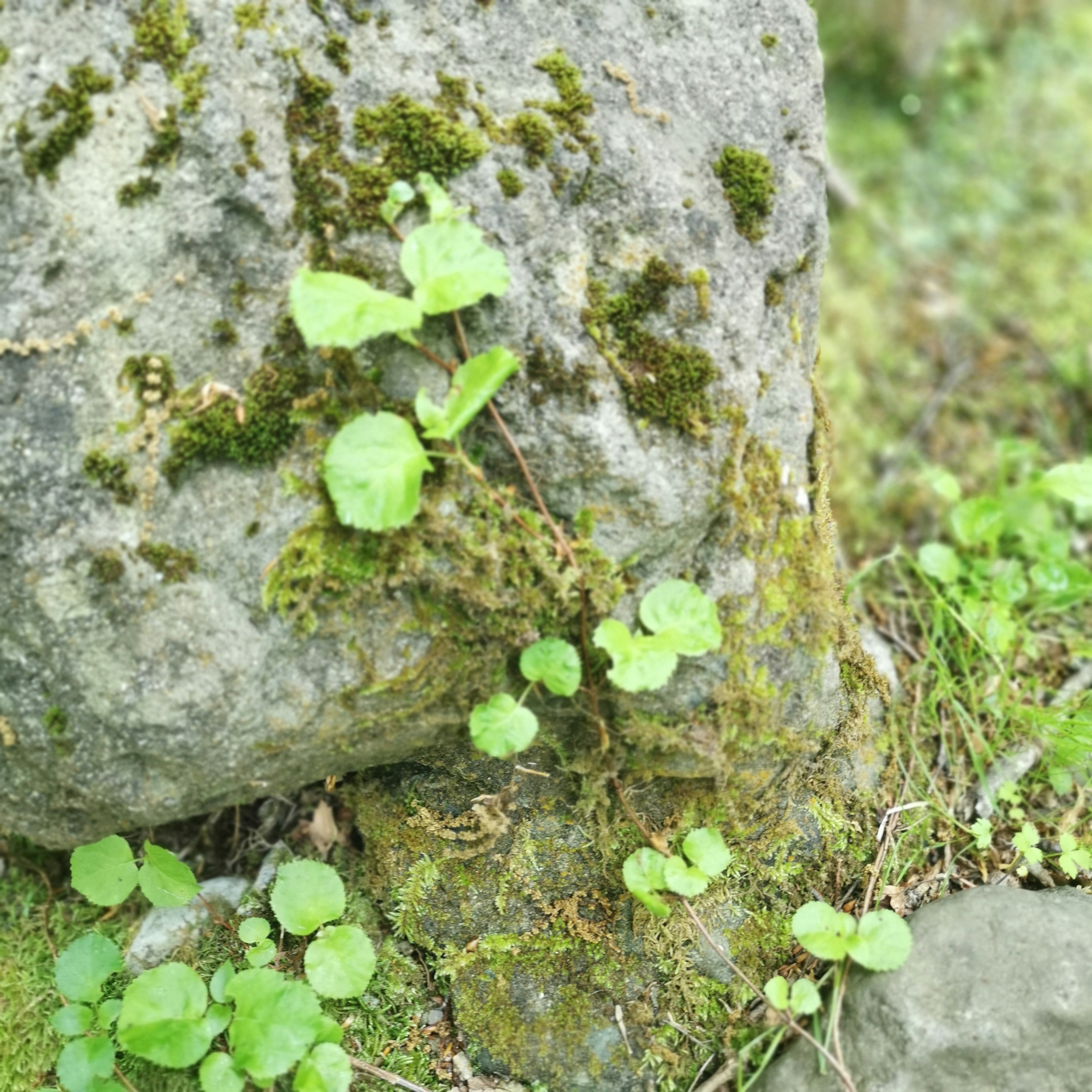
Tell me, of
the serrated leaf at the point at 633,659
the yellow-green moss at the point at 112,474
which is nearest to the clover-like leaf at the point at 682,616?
the serrated leaf at the point at 633,659

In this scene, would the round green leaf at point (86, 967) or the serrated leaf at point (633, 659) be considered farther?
the round green leaf at point (86, 967)

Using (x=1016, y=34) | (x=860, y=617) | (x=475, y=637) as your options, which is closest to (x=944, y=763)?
(x=860, y=617)

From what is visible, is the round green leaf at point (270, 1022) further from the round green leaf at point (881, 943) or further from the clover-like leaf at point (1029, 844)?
the clover-like leaf at point (1029, 844)

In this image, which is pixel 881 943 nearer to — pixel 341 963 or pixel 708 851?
pixel 708 851

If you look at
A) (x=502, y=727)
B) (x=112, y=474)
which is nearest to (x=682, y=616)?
(x=502, y=727)

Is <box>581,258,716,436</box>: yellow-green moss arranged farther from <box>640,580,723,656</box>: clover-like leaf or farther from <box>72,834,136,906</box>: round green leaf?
<box>72,834,136,906</box>: round green leaf

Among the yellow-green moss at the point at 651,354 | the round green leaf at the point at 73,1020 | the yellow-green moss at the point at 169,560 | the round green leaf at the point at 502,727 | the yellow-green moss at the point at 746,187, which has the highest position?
the yellow-green moss at the point at 746,187
